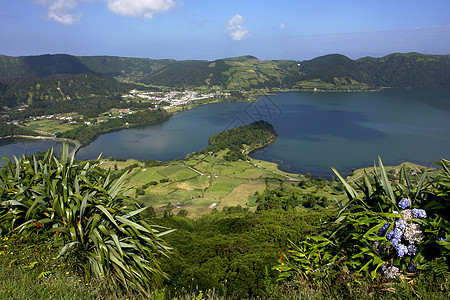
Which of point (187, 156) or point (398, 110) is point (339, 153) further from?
point (398, 110)

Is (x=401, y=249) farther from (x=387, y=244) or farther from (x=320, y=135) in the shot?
(x=320, y=135)

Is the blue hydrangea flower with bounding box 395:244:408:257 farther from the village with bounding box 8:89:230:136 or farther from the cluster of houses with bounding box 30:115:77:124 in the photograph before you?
the cluster of houses with bounding box 30:115:77:124

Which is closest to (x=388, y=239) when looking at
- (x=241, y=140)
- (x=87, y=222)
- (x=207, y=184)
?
(x=87, y=222)

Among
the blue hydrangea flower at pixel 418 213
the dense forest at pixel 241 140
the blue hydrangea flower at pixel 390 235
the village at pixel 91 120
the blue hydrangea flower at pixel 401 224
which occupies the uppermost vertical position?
the blue hydrangea flower at pixel 418 213

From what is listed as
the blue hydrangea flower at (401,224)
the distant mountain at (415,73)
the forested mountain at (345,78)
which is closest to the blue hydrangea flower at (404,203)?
the blue hydrangea flower at (401,224)

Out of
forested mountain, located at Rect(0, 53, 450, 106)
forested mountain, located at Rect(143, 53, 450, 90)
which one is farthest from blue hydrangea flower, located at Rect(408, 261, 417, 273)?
forested mountain, located at Rect(143, 53, 450, 90)

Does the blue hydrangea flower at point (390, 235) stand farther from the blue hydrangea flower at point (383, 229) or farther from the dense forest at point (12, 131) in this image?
the dense forest at point (12, 131)

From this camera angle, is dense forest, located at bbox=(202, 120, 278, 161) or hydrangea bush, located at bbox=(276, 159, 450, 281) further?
dense forest, located at bbox=(202, 120, 278, 161)

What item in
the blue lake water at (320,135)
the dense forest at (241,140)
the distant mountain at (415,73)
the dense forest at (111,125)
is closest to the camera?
the blue lake water at (320,135)
